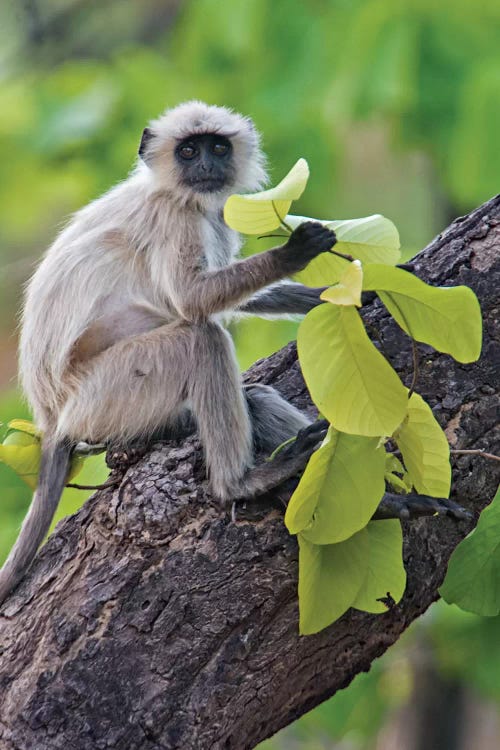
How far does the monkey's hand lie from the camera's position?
366 cm

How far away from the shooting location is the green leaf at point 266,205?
307 centimetres

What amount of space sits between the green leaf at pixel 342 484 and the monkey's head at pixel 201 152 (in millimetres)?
2445

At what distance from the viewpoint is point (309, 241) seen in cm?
373

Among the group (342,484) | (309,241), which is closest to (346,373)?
(342,484)

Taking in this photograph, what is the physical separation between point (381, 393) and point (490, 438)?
1267mm

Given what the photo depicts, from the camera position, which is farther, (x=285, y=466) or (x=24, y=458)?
(x=24, y=458)

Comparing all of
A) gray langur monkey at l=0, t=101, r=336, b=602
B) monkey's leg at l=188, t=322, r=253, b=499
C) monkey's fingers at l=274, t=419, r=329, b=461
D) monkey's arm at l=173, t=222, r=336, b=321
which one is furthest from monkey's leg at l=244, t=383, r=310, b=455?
monkey's arm at l=173, t=222, r=336, b=321

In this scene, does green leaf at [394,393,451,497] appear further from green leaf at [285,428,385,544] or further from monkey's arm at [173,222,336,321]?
monkey's arm at [173,222,336,321]

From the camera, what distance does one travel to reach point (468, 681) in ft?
29.6

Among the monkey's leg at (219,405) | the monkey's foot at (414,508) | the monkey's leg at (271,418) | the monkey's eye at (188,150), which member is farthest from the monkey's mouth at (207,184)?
the monkey's foot at (414,508)

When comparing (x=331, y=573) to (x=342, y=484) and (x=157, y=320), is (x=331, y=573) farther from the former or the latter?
(x=157, y=320)

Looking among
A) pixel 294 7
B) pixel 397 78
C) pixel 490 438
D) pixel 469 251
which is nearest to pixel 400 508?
pixel 490 438

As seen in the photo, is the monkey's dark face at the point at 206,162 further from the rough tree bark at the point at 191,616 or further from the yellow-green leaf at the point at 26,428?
the rough tree bark at the point at 191,616

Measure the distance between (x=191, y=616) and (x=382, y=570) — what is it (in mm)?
795
